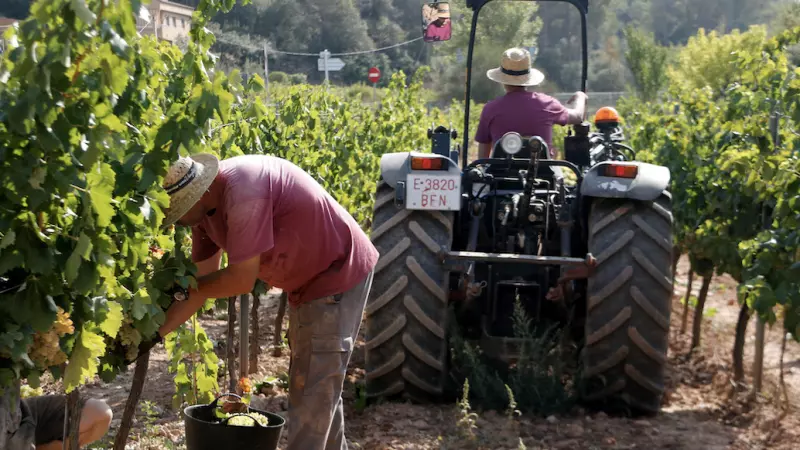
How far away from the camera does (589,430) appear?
5.38 m

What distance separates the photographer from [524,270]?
5730 millimetres

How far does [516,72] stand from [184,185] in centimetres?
325

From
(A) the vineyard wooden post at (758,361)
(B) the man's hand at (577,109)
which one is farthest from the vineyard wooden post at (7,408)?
(A) the vineyard wooden post at (758,361)

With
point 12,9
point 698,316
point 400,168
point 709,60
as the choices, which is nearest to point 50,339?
point 400,168

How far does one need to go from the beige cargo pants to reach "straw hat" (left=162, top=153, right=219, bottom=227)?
2.17ft

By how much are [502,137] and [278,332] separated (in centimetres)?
226

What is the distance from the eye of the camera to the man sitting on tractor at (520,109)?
6.18 metres

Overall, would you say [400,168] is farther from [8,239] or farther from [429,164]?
[8,239]

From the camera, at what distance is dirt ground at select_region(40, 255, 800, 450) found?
5.16 meters

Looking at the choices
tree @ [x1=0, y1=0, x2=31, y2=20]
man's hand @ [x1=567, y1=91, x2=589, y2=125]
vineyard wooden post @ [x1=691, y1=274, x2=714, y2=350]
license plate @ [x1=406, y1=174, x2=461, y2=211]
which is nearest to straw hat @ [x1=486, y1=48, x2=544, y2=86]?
man's hand @ [x1=567, y1=91, x2=589, y2=125]

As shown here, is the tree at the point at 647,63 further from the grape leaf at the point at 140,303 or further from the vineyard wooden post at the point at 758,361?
the grape leaf at the point at 140,303

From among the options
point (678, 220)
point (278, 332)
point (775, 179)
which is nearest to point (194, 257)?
point (775, 179)

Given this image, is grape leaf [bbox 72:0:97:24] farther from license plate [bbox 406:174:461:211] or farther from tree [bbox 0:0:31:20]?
tree [bbox 0:0:31:20]

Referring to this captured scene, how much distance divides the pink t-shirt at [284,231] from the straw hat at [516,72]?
96.9 inches
